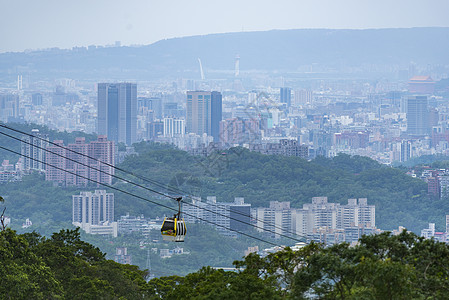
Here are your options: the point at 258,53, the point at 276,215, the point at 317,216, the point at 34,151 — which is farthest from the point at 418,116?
the point at 276,215

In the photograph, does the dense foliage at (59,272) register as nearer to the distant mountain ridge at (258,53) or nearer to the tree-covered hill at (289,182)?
the tree-covered hill at (289,182)

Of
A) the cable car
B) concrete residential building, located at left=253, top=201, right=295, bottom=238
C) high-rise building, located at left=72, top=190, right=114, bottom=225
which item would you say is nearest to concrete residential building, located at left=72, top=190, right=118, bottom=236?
high-rise building, located at left=72, top=190, right=114, bottom=225

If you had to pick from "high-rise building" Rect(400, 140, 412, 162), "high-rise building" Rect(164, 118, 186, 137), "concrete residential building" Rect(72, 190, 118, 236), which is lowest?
"concrete residential building" Rect(72, 190, 118, 236)

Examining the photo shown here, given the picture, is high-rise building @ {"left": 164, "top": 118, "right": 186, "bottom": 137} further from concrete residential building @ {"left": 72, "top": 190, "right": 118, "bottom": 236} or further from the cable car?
the cable car

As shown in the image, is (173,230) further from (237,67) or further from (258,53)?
(258,53)

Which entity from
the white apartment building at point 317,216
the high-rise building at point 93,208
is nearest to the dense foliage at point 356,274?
the white apartment building at point 317,216

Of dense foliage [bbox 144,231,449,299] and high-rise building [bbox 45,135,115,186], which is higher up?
dense foliage [bbox 144,231,449,299]

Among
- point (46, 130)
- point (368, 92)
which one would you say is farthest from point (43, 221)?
point (368, 92)
